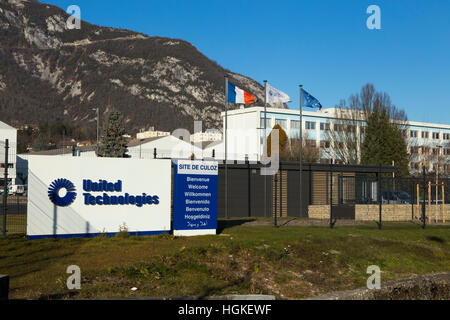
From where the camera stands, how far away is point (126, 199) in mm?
17953

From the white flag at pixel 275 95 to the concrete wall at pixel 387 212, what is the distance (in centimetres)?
660

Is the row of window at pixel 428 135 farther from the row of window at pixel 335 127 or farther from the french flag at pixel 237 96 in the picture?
the french flag at pixel 237 96

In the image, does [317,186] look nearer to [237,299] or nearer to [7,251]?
[7,251]

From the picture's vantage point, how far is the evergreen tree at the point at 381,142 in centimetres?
5959

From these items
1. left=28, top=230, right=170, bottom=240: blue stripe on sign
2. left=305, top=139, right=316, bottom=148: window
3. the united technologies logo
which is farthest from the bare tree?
the united technologies logo

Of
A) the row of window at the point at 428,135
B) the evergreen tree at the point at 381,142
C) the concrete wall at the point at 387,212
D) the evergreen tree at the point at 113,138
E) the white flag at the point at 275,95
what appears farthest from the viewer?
the row of window at the point at 428,135

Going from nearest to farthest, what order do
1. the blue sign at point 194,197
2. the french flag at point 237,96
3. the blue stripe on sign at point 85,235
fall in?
the blue stripe on sign at point 85,235
the blue sign at point 194,197
the french flag at point 237,96

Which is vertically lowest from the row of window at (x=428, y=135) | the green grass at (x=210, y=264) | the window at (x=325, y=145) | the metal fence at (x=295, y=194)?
the green grass at (x=210, y=264)

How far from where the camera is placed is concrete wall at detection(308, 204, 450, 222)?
27.2m

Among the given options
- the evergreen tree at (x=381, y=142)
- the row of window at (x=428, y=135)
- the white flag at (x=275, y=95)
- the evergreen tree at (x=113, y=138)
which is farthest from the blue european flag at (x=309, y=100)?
the row of window at (x=428, y=135)

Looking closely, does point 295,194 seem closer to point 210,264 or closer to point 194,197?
point 194,197

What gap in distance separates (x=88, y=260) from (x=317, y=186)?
75.4 feet

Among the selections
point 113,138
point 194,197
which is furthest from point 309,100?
point 113,138

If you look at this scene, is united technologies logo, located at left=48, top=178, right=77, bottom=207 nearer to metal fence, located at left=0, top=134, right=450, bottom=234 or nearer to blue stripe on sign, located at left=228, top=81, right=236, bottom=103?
metal fence, located at left=0, top=134, right=450, bottom=234
